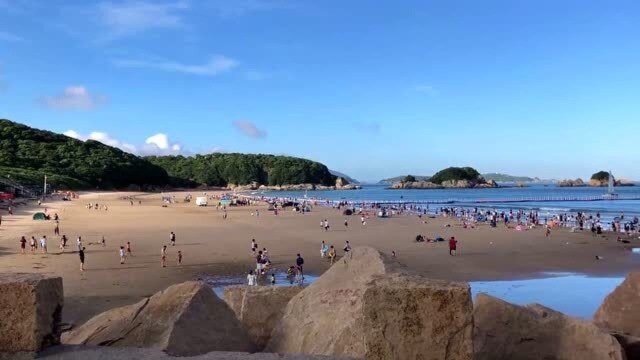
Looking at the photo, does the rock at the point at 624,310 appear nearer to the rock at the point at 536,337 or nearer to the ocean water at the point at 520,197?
the rock at the point at 536,337

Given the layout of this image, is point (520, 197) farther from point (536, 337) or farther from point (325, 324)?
point (325, 324)

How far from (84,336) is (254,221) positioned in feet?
143

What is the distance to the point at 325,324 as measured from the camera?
20.6 ft

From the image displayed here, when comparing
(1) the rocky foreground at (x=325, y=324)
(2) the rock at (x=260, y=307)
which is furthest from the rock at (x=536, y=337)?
(2) the rock at (x=260, y=307)

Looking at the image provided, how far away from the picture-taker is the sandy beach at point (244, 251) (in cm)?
2052

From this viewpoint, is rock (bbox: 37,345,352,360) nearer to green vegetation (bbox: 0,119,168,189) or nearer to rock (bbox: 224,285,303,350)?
rock (bbox: 224,285,303,350)

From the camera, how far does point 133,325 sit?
6559 mm

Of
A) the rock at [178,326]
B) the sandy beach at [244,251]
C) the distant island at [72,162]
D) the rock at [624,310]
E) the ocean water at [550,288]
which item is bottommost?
the ocean water at [550,288]

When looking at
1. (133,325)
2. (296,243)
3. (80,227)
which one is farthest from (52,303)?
(80,227)

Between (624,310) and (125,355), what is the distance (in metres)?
7.86

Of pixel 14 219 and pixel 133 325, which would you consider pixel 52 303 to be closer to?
pixel 133 325

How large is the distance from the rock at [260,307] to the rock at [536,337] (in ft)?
8.72

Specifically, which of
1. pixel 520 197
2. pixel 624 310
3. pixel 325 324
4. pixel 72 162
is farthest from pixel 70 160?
pixel 325 324

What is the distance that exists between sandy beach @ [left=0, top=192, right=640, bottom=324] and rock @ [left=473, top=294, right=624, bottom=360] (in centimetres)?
1113
